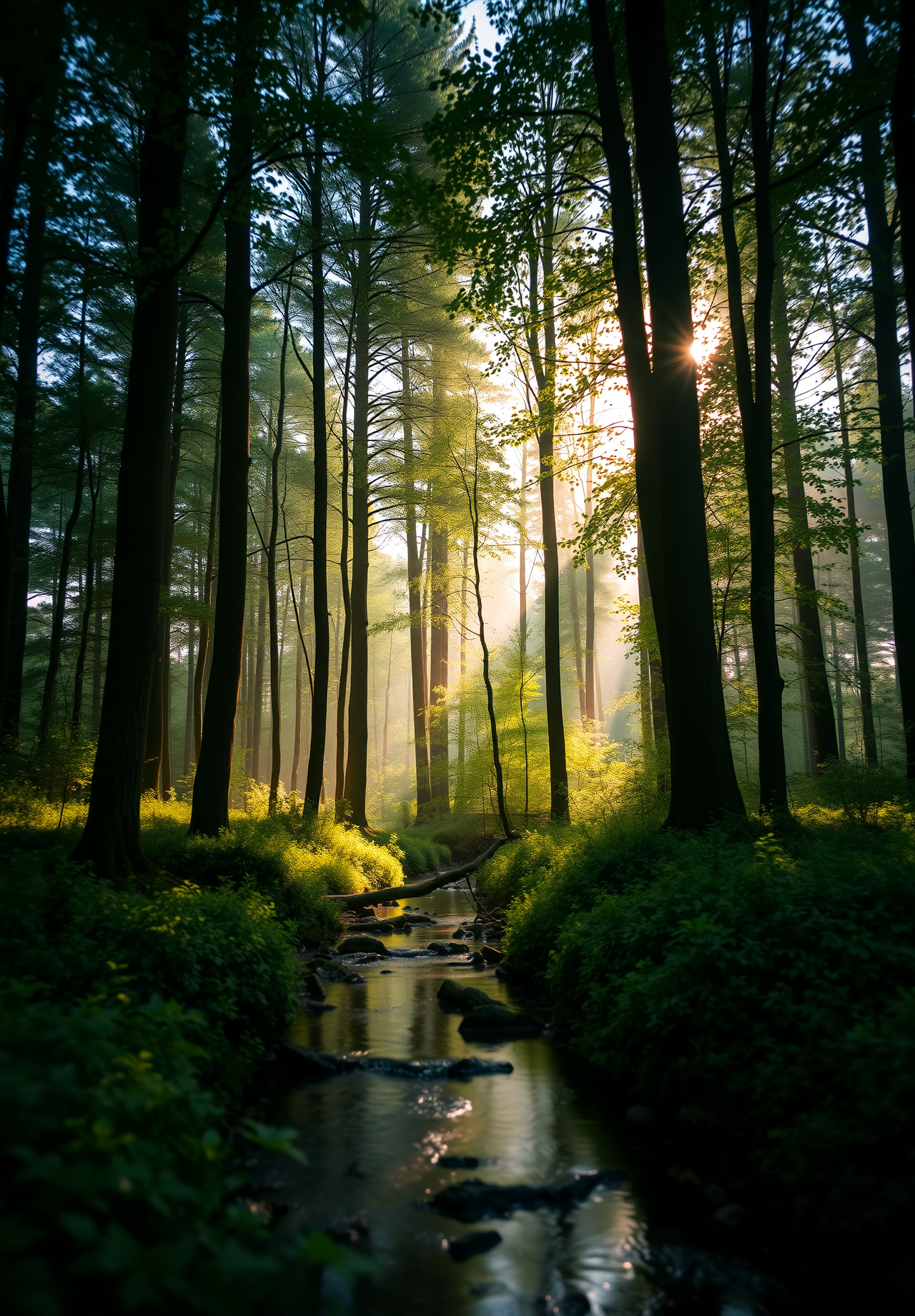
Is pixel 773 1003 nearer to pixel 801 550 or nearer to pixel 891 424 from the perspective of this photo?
pixel 891 424

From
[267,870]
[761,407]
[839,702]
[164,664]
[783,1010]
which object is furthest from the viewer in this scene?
[839,702]

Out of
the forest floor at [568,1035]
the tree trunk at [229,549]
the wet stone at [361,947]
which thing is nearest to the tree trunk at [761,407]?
the forest floor at [568,1035]

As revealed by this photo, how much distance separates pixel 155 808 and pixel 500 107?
13390 millimetres

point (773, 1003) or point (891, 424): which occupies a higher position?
point (891, 424)

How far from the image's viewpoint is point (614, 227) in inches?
389

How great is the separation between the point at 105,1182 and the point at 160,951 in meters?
3.35

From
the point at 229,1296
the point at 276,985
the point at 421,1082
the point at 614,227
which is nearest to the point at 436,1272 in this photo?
the point at 229,1296

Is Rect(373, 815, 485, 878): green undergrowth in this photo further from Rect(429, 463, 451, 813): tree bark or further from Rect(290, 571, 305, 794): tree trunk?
Rect(290, 571, 305, 794): tree trunk

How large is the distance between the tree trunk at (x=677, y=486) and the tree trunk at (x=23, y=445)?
1193 cm

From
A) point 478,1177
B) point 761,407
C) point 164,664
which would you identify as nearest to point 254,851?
point 478,1177

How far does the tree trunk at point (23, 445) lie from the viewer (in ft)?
48.9

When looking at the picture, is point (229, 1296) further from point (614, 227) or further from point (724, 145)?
point (724, 145)

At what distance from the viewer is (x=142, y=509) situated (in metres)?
7.48

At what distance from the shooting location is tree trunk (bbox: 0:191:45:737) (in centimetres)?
1490
